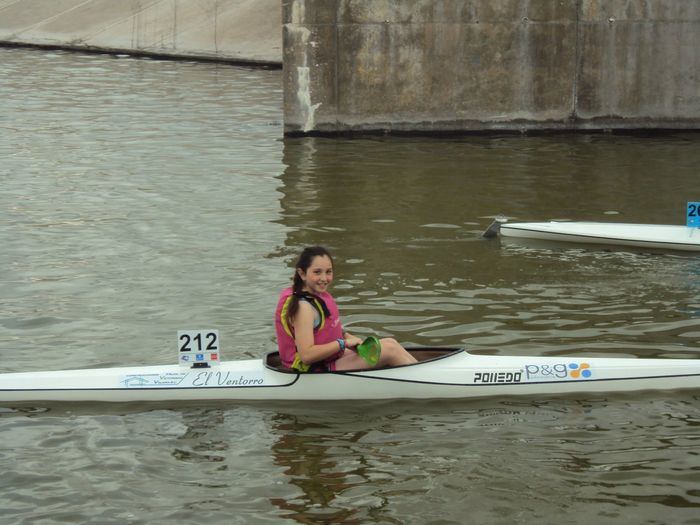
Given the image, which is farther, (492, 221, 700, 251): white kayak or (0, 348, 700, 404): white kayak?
(492, 221, 700, 251): white kayak

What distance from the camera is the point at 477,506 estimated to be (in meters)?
6.26

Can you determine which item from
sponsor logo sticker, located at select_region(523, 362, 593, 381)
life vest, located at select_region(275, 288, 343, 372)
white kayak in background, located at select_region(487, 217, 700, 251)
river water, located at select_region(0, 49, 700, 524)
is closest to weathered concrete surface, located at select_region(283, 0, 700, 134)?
river water, located at select_region(0, 49, 700, 524)

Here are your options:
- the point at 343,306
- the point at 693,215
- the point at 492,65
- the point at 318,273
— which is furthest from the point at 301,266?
the point at 492,65

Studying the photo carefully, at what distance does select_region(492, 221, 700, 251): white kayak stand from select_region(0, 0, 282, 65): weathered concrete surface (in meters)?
17.8

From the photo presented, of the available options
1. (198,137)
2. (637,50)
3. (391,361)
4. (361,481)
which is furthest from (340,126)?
(361,481)

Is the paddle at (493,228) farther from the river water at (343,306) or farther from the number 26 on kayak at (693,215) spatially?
the number 26 on kayak at (693,215)

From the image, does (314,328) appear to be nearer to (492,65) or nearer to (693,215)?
(693,215)

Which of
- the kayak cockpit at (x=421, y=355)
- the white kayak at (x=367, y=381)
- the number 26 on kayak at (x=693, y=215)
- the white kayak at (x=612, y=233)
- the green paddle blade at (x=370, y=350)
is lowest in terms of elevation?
the white kayak at (x=367, y=381)

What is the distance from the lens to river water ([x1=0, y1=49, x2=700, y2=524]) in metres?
6.48

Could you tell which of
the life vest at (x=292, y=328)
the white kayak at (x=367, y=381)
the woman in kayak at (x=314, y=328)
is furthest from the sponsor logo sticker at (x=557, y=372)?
the life vest at (x=292, y=328)

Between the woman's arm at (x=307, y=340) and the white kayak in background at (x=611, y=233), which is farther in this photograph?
the white kayak in background at (x=611, y=233)

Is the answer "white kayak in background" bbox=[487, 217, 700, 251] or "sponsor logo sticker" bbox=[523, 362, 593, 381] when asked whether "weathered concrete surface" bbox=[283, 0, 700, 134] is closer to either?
"white kayak in background" bbox=[487, 217, 700, 251]

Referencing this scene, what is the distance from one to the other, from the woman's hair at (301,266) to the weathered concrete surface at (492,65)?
10512 millimetres

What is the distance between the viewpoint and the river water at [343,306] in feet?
21.3
